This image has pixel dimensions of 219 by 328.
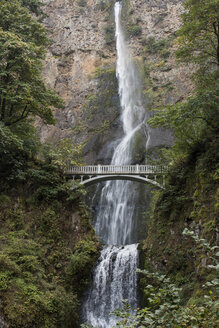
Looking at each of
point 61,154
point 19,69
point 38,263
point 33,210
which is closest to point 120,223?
point 61,154

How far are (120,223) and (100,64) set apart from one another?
83.9ft

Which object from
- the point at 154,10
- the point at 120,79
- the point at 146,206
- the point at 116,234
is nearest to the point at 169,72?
the point at 120,79

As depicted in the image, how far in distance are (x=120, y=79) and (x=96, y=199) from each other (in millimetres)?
18565

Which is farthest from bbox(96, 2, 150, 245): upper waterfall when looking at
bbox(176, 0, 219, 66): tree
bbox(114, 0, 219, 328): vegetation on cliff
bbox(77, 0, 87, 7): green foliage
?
bbox(77, 0, 87, 7): green foliage

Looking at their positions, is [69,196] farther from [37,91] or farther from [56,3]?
[56,3]

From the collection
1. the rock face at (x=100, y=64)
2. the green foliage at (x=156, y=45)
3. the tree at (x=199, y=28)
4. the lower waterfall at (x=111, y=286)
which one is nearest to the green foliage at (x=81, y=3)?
the rock face at (x=100, y=64)

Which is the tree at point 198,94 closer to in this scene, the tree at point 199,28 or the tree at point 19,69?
the tree at point 199,28

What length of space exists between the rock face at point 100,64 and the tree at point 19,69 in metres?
11.9

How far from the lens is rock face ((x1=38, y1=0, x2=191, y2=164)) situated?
30.5 m

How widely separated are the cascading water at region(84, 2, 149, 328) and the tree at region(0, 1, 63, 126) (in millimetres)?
8680

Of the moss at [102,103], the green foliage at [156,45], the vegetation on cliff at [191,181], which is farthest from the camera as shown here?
the green foliage at [156,45]

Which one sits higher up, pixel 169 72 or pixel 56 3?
pixel 56 3

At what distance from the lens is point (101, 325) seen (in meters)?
11.0

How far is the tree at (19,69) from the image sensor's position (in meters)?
12.4
